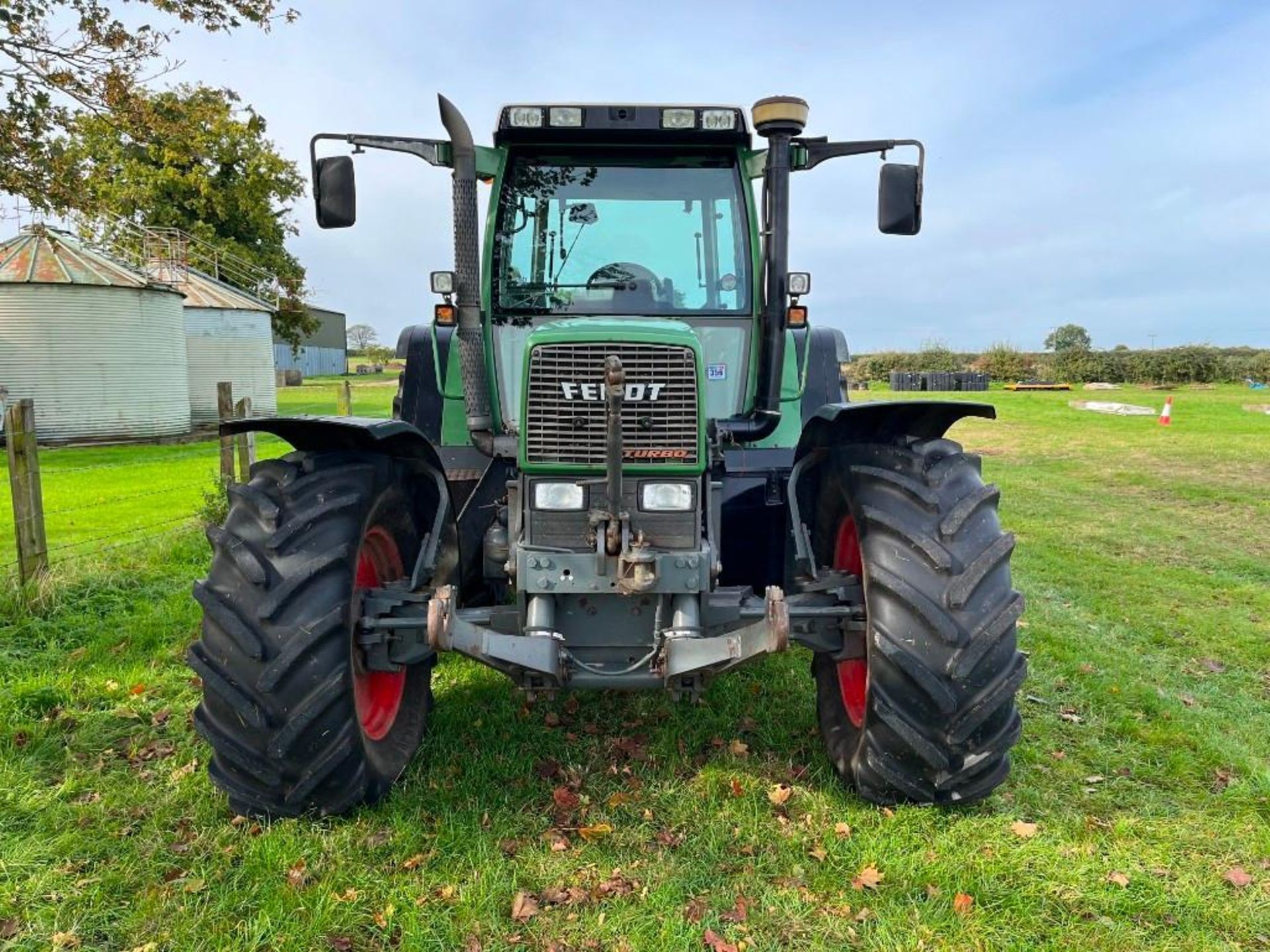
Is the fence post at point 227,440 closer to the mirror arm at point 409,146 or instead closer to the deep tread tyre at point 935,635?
the mirror arm at point 409,146

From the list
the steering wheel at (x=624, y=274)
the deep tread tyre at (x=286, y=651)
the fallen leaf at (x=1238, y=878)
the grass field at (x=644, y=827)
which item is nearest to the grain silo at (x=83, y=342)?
the grass field at (x=644, y=827)

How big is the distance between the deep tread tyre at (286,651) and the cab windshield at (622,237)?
4.99ft

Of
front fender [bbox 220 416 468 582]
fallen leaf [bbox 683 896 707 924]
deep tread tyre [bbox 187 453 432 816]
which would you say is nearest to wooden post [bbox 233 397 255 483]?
front fender [bbox 220 416 468 582]

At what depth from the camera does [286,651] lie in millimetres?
2965

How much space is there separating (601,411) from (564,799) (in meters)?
1.51

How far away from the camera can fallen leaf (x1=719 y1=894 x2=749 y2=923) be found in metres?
2.77

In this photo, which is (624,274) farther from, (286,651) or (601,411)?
(286,651)

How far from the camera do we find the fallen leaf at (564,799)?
343 centimetres

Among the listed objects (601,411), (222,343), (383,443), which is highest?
(222,343)

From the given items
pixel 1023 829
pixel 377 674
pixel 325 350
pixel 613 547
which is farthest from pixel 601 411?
pixel 325 350

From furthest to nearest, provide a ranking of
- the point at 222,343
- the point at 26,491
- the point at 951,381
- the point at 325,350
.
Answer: the point at 325,350 → the point at 951,381 → the point at 222,343 → the point at 26,491

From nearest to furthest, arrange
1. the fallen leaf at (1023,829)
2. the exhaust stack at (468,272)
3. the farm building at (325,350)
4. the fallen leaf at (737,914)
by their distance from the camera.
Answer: the fallen leaf at (737,914)
the fallen leaf at (1023,829)
the exhaust stack at (468,272)
the farm building at (325,350)

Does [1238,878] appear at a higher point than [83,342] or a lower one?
lower

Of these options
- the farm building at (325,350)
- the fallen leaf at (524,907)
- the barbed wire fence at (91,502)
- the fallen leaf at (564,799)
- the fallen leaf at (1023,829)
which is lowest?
the fallen leaf at (524,907)
